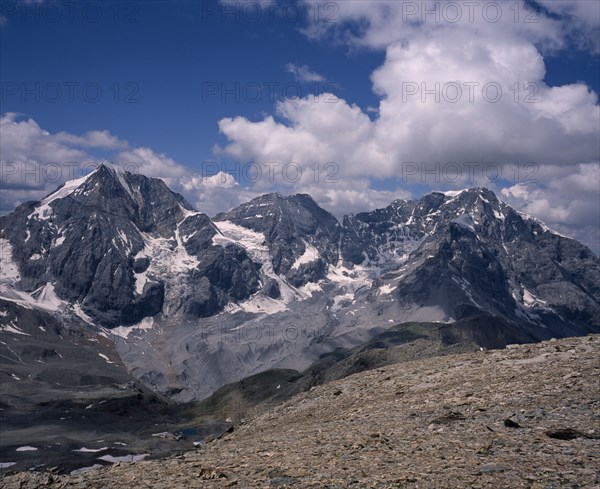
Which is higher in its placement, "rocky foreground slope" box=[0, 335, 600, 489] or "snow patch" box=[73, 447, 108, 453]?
"rocky foreground slope" box=[0, 335, 600, 489]

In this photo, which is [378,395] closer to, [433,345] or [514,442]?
[514,442]

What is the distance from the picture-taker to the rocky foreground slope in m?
16.9

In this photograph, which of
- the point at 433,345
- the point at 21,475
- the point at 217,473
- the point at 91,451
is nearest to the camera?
the point at 217,473

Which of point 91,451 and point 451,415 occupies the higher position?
point 451,415

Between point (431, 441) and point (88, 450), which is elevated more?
point (431, 441)

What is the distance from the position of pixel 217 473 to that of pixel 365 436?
19.8 ft

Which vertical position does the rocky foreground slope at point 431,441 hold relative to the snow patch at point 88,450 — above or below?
above

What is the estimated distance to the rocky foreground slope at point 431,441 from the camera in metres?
16.9

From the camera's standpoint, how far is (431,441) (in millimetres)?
20547

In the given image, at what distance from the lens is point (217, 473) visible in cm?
1873

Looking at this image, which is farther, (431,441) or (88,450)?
(88,450)

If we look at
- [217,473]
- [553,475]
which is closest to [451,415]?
[553,475]

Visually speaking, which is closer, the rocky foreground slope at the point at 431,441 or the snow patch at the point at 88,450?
the rocky foreground slope at the point at 431,441

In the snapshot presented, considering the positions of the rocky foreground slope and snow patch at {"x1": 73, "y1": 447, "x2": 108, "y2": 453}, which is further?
snow patch at {"x1": 73, "y1": 447, "x2": 108, "y2": 453}
